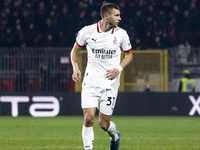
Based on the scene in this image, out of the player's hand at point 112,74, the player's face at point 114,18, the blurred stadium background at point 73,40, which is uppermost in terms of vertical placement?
the player's face at point 114,18

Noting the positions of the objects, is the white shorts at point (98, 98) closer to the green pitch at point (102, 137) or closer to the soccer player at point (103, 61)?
the soccer player at point (103, 61)

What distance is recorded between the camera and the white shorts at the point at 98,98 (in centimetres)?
742

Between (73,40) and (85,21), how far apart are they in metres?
1.43

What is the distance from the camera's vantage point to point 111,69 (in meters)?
7.54

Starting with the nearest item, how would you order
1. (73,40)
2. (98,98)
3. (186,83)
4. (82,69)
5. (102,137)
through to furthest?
(98,98)
(102,137)
(186,83)
(82,69)
(73,40)

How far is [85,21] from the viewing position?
2259 cm

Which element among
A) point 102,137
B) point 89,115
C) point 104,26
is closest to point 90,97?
point 89,115

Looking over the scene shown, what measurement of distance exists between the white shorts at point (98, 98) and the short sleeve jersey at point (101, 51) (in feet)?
0.23

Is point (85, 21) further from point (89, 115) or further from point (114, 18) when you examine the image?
point (89, 115)

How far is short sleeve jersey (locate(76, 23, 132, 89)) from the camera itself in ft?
24.7

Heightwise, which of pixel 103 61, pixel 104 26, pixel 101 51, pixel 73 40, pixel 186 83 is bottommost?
pixel 186 83

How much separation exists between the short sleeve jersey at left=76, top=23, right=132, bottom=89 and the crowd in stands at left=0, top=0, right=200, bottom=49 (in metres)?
12.9

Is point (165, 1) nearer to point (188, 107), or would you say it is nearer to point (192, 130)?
point (188, 107)

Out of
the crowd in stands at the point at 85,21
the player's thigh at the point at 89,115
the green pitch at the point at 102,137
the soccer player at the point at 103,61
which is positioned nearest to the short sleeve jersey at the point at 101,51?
the soccer player at the point at 103,61
